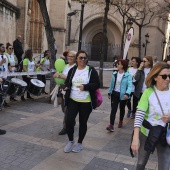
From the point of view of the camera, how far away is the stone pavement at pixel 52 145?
4648 millimetres

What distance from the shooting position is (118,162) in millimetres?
4910

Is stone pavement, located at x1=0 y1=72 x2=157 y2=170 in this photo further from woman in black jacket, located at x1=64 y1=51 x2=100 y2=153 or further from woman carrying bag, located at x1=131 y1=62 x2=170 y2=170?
woman carrying bag, located at x1=131 y1=62 x2=170 y2=170

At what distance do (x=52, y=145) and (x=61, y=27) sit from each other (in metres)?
23.5

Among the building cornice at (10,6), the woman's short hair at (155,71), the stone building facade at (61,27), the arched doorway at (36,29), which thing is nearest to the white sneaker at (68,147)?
the woman's short hair at (155,71)

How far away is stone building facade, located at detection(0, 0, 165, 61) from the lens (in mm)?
16750

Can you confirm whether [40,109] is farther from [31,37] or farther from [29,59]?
[31,37]

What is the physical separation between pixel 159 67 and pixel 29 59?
24.4ft

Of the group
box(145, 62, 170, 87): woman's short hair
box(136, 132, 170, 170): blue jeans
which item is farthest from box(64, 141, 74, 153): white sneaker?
box(145, 62, 170, 87): woman's short hair

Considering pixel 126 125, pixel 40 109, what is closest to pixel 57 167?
pixel 126 125

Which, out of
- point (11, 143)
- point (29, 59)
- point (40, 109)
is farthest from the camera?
point (29, 59)

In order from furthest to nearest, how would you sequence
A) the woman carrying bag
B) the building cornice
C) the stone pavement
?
the building cornice < the stone pavement < the woman carrying bag

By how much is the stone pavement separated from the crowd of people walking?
279 millimetres

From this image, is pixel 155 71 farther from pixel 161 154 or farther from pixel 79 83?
pixel 79 83

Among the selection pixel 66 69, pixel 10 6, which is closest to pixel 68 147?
pixel 66 69
